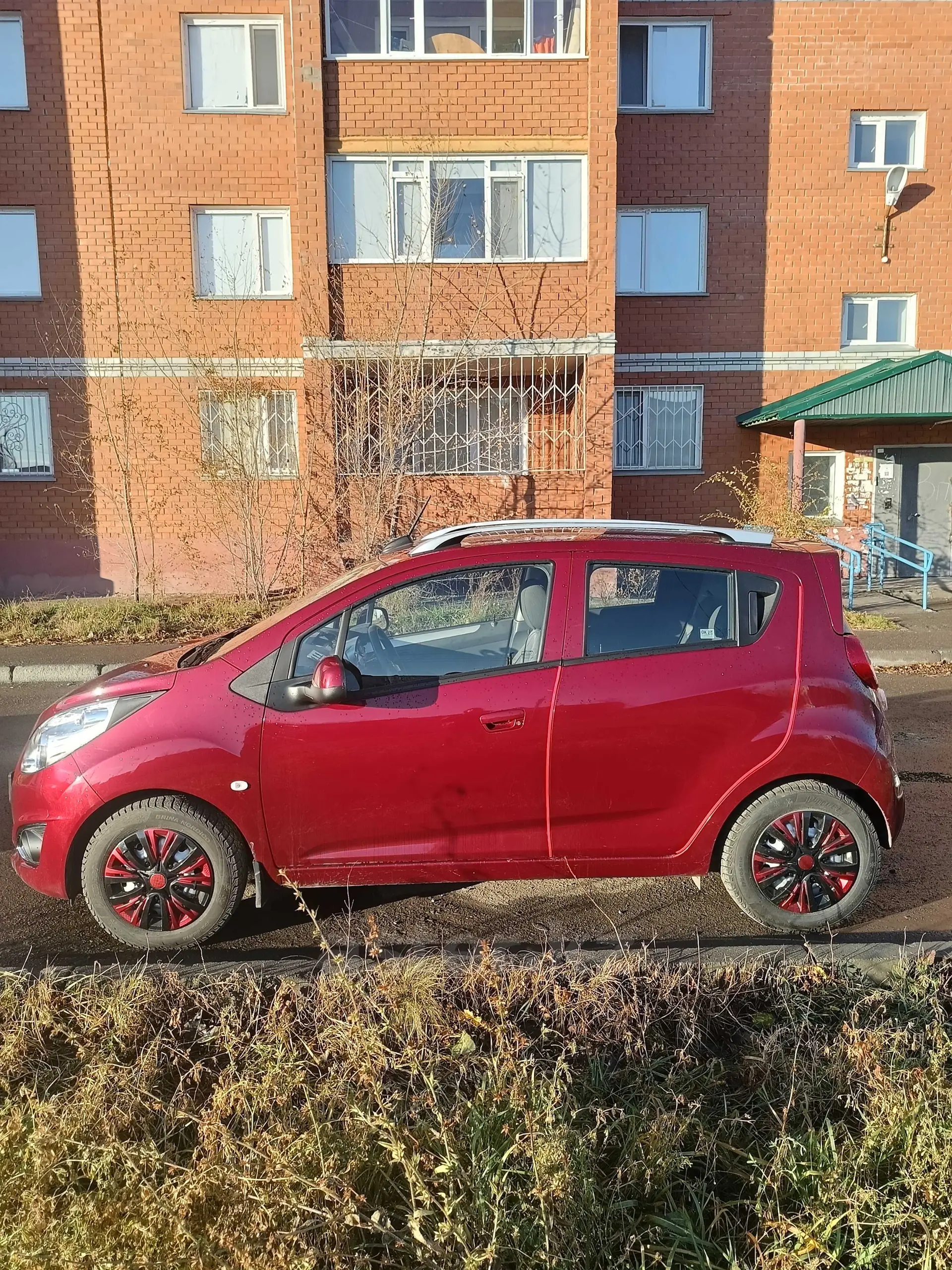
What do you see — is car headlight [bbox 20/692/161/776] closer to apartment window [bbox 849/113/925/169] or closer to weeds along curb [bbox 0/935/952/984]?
weeds along curb [bbox 0/935/952/984]

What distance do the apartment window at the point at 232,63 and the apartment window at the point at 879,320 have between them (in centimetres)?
1027

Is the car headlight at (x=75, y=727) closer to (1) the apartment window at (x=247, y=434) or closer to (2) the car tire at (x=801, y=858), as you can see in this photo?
(2) the car tire at (x=801, y=858)

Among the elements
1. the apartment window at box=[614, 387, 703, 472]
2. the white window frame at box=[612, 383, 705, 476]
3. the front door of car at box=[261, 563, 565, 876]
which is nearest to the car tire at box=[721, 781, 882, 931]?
the front door of car at box=[261, 563, 565, 876]

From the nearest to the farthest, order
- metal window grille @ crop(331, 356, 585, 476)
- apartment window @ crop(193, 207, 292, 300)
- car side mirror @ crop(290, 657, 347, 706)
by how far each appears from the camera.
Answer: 1. car side mirror @ crop(290, 657, 347, 706)
2. metal window grille @ crop(331, 356, 585, 476)
3. apartment window @ crop(193, 207, 292, 300)

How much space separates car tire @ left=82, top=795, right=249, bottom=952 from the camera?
149 inches

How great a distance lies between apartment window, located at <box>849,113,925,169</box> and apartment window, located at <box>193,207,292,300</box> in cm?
983

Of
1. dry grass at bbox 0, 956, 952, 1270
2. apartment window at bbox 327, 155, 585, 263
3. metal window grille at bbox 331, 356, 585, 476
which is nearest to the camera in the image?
dry grass at bbox 0, 956, 952, 1270

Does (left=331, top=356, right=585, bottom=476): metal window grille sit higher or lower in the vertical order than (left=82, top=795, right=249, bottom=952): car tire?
higher

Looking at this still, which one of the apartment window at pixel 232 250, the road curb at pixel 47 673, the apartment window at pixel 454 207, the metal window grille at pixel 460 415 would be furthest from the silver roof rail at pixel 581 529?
the apartment window at pixel 232 250

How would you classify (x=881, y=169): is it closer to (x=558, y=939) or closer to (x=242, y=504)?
(x=242, y=504)

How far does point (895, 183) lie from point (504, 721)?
1575 cm

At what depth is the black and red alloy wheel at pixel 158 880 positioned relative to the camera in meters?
3.80

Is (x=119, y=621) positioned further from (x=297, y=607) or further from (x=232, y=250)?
(x=297, y=607)

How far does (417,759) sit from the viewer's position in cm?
377
